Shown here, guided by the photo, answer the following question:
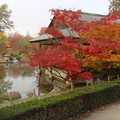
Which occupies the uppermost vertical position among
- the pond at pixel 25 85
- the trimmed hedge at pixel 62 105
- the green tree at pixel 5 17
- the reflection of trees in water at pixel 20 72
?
the green tree at pixel 5 17

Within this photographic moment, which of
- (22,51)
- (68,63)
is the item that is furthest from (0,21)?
(68,63)

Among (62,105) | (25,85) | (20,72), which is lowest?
(20,72)

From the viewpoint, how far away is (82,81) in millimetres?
11859

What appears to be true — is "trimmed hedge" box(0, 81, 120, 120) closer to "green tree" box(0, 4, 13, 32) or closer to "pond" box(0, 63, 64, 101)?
"pond" box(0, 63, 64, 101)

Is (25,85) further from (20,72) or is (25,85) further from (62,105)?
(62,105)

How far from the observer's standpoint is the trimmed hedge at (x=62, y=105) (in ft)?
13.2

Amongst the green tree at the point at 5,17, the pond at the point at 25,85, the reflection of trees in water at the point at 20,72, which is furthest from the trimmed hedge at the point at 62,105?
the green tree at the point at 5,17

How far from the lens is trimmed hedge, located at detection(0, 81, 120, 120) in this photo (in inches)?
159

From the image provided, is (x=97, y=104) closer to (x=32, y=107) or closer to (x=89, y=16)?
(x=32, y=107)

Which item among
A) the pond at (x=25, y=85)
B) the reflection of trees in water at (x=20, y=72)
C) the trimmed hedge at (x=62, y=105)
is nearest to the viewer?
the trimmed hedge at (x=62, y=105)

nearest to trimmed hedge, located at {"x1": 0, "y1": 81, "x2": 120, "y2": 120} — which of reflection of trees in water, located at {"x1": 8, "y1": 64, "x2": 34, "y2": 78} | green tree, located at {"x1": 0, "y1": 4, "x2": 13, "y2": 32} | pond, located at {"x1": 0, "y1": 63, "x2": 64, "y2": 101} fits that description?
pond, located at {"x1": 0, "y1": 63, "x2": 64, "y2": 101}

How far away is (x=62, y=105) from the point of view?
485cm

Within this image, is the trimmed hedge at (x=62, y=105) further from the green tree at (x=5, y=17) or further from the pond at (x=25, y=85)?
the green tree at (x=5, y=17)

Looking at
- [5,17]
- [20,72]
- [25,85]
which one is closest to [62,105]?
[25,85]
